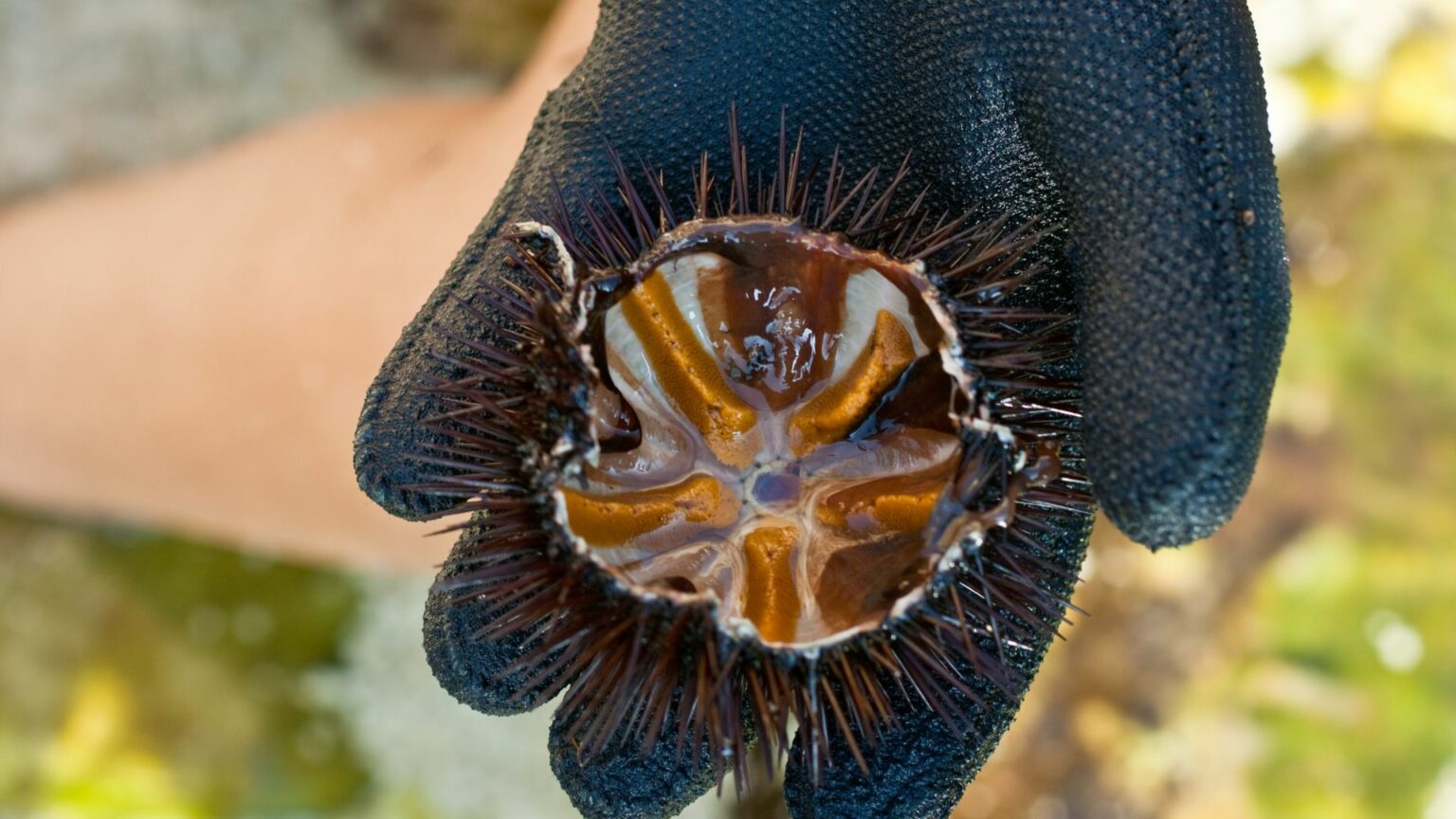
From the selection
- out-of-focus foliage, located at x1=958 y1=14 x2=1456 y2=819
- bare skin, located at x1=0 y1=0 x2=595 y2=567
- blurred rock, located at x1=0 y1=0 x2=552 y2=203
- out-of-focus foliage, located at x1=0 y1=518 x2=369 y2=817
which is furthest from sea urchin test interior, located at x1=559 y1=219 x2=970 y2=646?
out-of-focus foliage, located at x1=958 y1=14 x2=1456 y2=819

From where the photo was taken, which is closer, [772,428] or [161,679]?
[772,428]

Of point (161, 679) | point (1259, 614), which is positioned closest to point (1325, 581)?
point (1259, 614)

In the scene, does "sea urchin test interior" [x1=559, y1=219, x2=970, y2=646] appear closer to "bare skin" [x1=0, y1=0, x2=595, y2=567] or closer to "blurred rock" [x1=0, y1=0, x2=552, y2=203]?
"bare skin" [x1=0, y1=0, x2=595, y2=567]

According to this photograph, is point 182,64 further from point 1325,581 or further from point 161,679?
point 1325,581

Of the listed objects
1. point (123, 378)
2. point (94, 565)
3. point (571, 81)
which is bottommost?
point (94, 565)

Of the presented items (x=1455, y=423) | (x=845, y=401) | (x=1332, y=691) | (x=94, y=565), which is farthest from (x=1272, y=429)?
(x=94, y=565)

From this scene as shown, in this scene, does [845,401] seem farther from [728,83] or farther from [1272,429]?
[1272,429]

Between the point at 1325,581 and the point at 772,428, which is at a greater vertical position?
the point at 772,428

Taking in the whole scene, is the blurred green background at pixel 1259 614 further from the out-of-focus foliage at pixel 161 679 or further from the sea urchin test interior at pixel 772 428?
the sea urchin test interior at pixel 772 428
